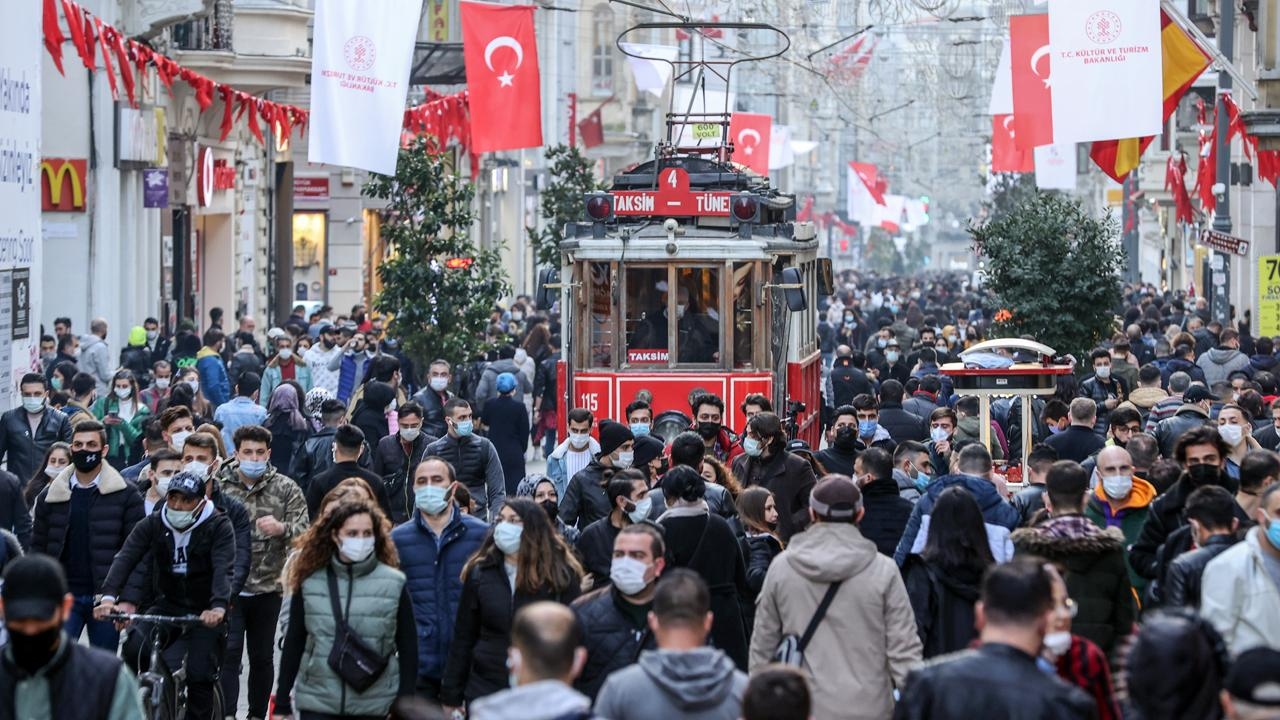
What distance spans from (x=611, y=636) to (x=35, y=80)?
44.3 ft

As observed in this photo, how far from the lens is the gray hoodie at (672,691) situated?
6.54m

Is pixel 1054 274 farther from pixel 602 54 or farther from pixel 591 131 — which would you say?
pixel 602 54

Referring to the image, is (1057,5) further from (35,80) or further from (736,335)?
(35,80)

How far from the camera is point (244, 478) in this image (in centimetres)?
1180

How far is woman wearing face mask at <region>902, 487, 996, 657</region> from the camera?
8.96 metres

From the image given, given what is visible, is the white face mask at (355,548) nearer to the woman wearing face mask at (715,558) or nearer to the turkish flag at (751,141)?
the woman wearing face mask at (715,558)

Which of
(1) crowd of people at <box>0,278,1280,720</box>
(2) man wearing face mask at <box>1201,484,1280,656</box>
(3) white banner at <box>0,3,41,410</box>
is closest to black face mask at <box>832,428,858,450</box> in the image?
(1) crowd of people at <box>0,278,1280,720</box>

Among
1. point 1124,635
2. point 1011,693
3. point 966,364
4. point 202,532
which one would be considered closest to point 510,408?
point 966,364

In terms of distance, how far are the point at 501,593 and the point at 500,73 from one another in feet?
46.9

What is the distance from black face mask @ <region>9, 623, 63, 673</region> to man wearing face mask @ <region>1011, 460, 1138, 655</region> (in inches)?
140

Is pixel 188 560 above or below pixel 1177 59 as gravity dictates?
below

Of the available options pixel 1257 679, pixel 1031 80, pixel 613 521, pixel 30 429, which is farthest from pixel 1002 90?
pixel 1257 679

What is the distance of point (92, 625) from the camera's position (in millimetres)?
11398

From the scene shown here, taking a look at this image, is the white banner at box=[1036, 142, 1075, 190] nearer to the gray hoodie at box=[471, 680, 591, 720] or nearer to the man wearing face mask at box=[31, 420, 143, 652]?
the man wearing face mask at box=[31, 420, 143, 652]
